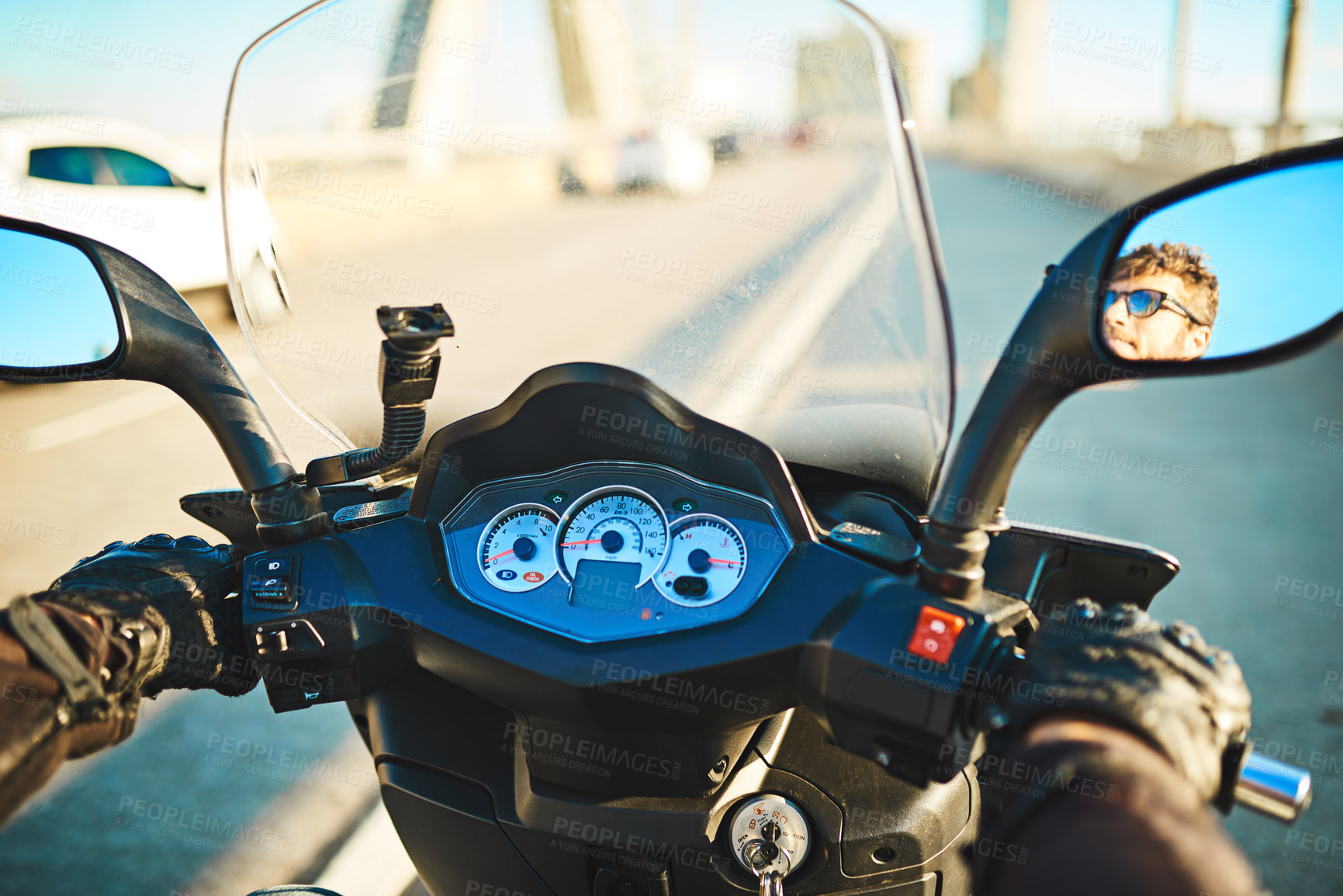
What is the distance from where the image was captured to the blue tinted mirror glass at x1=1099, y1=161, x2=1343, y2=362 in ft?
3.77

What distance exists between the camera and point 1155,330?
118 centimetres

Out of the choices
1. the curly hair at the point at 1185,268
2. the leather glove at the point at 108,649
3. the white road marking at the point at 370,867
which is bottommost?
the white road marking at the point at 370,867

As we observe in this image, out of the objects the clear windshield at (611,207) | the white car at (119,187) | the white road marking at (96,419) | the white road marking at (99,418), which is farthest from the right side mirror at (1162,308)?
the white car at (119,187)

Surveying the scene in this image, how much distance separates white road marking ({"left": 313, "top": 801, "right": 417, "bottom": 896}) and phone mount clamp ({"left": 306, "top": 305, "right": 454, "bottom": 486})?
202cm

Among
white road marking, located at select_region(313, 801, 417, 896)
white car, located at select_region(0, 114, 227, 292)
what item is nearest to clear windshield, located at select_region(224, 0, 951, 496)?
→ white road marking, located at select_region(313, 801, 417, 896)

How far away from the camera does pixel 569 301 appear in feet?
5.51

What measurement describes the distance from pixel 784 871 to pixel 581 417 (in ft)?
2.52

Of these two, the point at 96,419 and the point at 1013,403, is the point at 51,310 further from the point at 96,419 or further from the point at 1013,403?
the point at 96,419

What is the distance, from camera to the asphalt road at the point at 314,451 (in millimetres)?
3158

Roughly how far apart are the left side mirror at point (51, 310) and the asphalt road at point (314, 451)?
1.21 ft

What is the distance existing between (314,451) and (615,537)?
29.6 inches

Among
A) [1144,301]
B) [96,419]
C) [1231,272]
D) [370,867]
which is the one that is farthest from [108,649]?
[96,419]

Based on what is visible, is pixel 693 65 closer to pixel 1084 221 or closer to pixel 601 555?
pixel 601 555

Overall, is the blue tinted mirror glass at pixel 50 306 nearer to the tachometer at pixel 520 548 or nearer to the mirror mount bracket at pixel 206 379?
the mirror mount bracket at pixel 206 379
